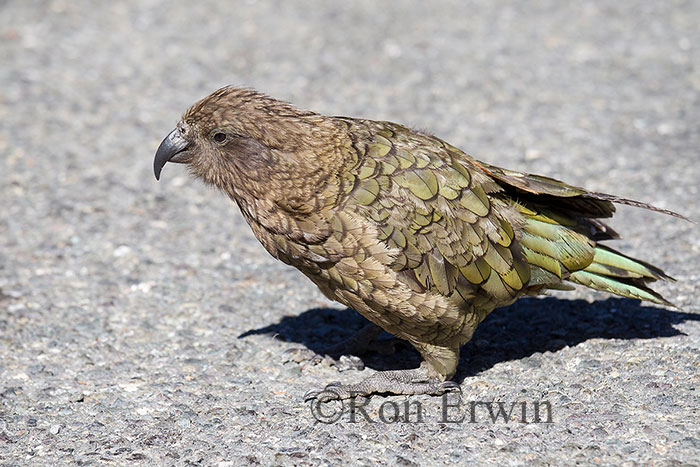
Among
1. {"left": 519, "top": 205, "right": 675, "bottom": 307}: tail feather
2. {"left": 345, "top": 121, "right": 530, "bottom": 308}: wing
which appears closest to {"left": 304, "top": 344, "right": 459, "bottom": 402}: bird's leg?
{"left": 345, "top": 121, "right": 530, "bottom": 308}: wing

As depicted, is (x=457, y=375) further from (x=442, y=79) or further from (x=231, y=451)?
(x=442, y=79)

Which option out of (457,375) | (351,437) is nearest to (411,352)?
(457,375)

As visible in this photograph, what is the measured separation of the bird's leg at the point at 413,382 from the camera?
4910 mm

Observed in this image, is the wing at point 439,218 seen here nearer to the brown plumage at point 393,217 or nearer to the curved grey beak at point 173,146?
the brown plumage at point 393,217

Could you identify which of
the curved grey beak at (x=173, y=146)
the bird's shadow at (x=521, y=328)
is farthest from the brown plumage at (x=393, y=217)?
the bird's shadow at (x=521, y=328)

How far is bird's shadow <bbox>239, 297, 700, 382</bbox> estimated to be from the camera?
5.43 m

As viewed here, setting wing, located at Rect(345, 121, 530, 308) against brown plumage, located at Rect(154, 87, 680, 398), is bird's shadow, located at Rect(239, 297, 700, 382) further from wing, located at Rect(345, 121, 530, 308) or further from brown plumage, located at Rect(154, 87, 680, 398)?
wing, located at Rect(345, 121, 530, 308)

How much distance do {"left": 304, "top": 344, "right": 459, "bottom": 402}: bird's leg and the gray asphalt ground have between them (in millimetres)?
107

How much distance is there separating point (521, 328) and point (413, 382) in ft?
3.74

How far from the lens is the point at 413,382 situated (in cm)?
502

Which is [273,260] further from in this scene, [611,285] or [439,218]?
[611,285]

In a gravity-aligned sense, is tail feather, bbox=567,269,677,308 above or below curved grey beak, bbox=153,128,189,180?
below
